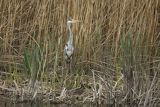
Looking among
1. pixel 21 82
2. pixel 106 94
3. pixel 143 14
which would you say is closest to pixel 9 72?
pixel 21 82

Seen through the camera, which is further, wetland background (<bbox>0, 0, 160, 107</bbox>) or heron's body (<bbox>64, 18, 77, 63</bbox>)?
heron's body (<bbox>64, 18, 77, 63</bbox>)

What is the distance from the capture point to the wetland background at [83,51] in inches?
221

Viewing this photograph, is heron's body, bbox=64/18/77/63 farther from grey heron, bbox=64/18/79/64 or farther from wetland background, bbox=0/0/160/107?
wetland background, bbox=0/0/160/107

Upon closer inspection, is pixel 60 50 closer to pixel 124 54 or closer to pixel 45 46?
pixel 45 46

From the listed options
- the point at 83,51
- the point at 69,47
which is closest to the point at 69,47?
the point at 69,47

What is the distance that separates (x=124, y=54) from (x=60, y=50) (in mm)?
1082

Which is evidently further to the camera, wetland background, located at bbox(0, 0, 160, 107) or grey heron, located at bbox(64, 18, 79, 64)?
grey heron, located at bbox(64, 18, 79, 64)

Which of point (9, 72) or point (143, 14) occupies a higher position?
point (143, 14)

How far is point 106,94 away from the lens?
5594 mm

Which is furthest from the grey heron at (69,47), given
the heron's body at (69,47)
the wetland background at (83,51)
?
the wetland background at (83,51)

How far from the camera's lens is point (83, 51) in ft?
20.9

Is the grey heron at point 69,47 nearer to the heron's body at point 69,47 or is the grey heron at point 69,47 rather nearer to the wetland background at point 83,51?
the heron's body at point 69,47

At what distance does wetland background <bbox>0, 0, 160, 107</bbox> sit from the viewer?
5.61m

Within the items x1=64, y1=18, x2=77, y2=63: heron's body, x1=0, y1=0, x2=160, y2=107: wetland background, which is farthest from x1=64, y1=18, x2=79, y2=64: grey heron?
x1=0, y1=0, x2=160, y2=107: wetland background
